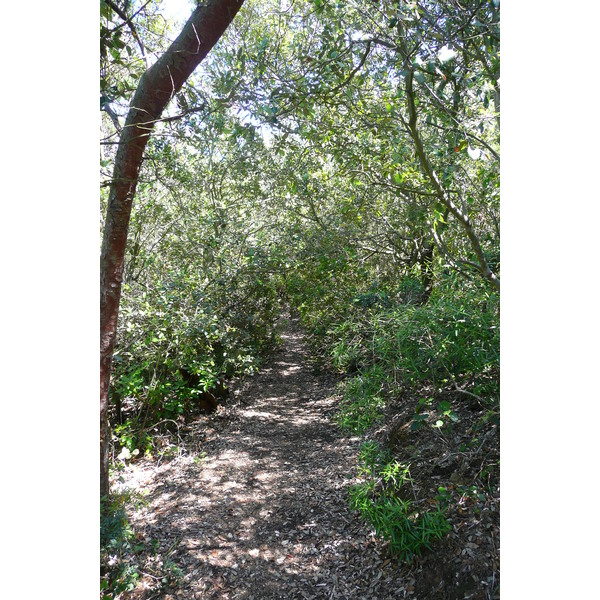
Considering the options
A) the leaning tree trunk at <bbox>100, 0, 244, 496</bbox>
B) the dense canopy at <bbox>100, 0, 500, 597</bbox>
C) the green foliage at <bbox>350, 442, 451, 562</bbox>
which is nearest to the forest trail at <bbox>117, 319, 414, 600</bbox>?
the green foliage at <bbox>350, 442, 451, 562</bbox>

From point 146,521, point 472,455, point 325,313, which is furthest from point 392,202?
point 146,521

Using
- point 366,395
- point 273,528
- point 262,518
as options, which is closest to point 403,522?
point 366,395

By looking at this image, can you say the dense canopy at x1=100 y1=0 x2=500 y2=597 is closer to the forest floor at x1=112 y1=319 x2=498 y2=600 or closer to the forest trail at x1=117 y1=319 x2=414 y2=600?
the forest floor at x1=112 y1=319 x2=498 y2=600

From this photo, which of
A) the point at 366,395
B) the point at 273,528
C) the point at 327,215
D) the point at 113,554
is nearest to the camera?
the point at 113,554

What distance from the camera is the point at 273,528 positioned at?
11.1 ft

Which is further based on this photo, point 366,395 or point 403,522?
point 366,395

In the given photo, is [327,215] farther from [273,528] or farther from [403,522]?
[403,522]

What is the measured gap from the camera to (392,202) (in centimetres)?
604

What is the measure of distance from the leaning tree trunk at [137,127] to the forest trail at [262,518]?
3.60 ft

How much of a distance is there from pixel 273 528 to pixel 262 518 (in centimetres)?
18

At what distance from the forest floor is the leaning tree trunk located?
1.04m

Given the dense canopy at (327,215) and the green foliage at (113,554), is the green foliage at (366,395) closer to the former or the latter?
the dense canopy at (327,215)
